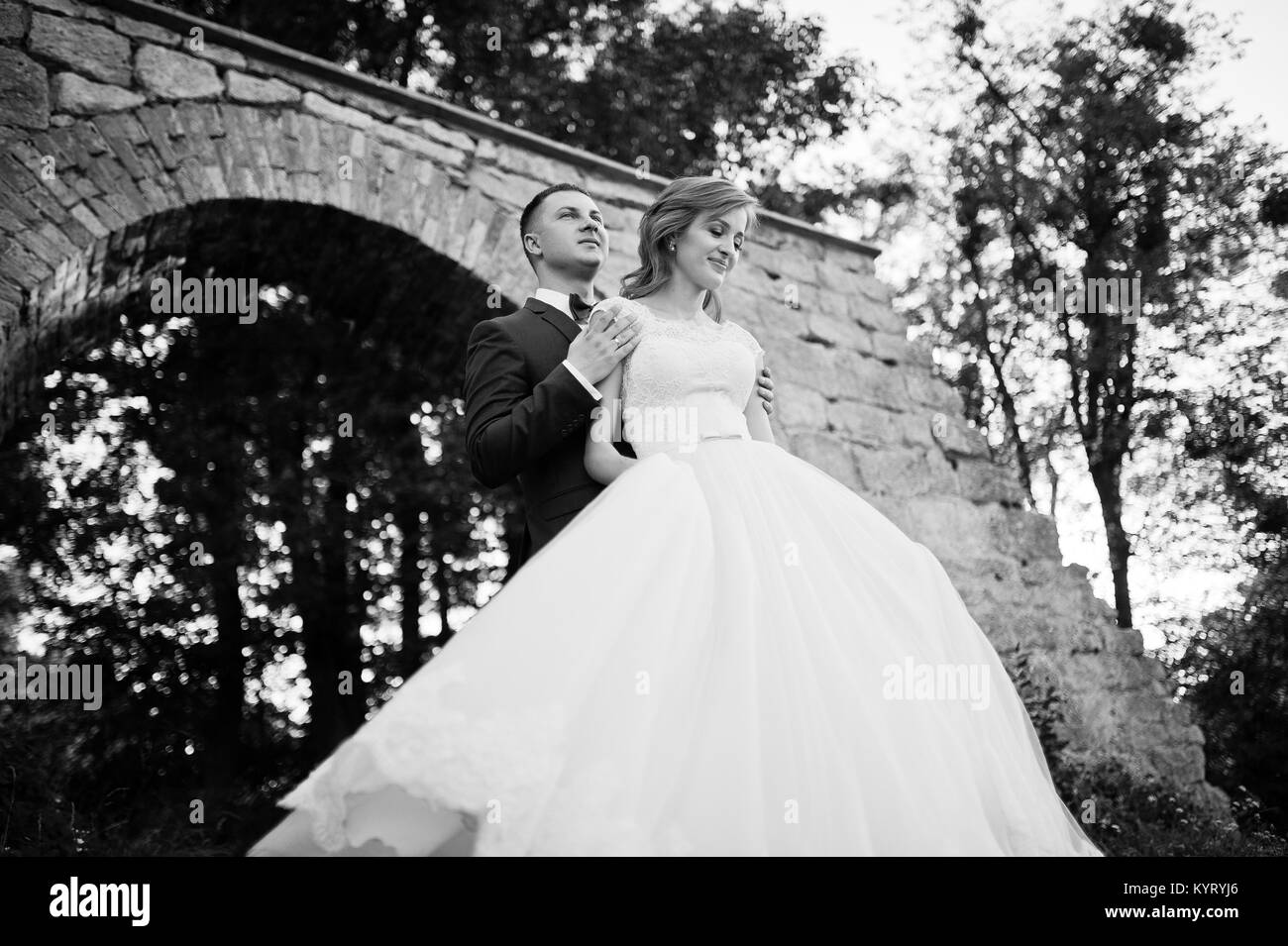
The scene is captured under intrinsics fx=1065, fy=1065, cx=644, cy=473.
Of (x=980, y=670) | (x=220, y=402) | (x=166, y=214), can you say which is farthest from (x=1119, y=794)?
(x=220, y=402)

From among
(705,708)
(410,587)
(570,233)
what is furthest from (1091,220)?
(705,708)

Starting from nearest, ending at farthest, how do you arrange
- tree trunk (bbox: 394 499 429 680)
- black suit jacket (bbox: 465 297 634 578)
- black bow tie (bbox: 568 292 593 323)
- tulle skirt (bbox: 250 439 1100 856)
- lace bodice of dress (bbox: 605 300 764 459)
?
tulle skirt (bbox: 250 439 1100 856), black suit jacket (bbox: 465 297 634 578), lace bodice of dress (bbox: 605 300 764 459), black bow tie (bbox: 568 292 593 323), tree trunk (bbox: 394 499 429 680)

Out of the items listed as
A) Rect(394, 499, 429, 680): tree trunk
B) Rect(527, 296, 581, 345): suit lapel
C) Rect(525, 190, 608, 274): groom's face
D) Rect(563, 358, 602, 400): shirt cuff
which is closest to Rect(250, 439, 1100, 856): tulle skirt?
Rect(563, 358, 602, 400): shirt cuff

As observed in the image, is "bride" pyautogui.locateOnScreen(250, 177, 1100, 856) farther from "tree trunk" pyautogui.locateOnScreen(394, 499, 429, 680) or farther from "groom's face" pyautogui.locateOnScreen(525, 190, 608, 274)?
"tree trunk" pyautogui.locateOnScreen(394, 499, 429, 680)

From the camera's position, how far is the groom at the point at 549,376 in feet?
8.29

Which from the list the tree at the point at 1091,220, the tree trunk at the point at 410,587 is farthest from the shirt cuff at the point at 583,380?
the tree at the point at 1091,220

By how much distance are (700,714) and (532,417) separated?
88cm

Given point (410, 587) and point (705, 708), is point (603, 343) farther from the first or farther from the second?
point (410, 587)

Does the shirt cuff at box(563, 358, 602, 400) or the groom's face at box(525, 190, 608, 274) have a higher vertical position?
the groom's face at box(525, 190, 608, 274)

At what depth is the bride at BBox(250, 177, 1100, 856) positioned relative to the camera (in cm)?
176

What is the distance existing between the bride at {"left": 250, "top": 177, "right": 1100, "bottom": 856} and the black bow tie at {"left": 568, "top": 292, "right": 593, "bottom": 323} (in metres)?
0.70

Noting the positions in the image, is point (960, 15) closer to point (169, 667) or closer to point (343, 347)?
point (343, 347)

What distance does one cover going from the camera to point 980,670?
7.65 ft

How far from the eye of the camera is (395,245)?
16.3ft
